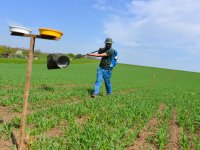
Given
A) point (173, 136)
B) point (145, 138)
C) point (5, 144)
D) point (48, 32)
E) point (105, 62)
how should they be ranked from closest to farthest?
point (48, 32) → point (5, 144) → point (145, 138) → point (173, 136) → point (105, 62)

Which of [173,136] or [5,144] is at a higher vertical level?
[173,136]

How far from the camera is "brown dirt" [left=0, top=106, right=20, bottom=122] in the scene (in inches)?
277

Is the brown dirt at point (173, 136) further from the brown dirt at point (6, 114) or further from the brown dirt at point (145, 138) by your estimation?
the brown dirt at point (6, 114)

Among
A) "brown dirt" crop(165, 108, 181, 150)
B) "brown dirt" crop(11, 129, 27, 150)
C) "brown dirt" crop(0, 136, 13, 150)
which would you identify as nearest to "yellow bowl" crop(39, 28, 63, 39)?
"brown dirt" crop(11, 129, 27, 150)

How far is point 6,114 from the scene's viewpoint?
24.6 ft

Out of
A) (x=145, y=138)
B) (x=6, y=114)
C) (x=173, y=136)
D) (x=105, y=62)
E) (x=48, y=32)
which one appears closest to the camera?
(x=48, y=32)

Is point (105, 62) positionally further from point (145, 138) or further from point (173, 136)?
point (145, 138)

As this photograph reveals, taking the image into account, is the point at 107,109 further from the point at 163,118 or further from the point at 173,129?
the point at 173,129

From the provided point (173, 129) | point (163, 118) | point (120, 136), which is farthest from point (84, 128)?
point (163, 118)

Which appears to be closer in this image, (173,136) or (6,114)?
(173,136)

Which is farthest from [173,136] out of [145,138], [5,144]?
[5,144]

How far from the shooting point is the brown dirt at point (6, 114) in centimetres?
704

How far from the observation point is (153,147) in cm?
545

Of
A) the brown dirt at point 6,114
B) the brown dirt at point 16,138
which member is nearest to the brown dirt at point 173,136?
the brown dirt at point 16,138
